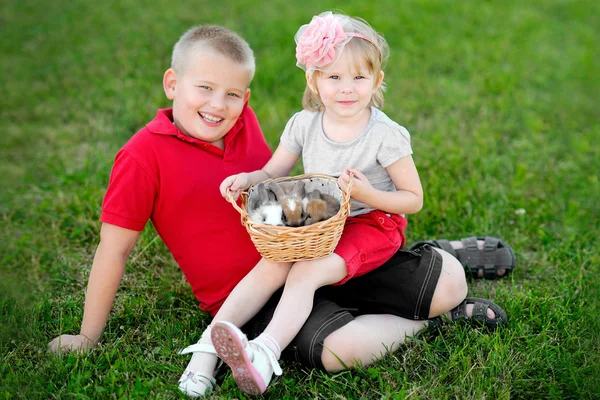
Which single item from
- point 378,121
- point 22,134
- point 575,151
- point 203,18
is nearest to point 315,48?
point 378,121

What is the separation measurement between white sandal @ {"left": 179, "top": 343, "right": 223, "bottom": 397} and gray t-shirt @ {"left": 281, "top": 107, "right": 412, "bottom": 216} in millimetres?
809

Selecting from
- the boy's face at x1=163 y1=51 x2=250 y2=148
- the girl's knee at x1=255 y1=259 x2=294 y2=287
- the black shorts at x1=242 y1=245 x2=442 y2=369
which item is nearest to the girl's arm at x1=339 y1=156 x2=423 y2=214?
the black shorts at x1=242 y1=245 x2=442 y2=369

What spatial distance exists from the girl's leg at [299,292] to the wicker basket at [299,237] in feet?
0.24

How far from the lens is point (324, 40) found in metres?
2.42

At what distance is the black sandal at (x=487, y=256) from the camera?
3129 millimetres

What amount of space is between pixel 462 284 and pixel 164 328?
1255mm

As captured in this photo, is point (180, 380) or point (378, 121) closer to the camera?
point (180, 380)

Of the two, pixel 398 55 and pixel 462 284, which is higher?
pixel 398 55

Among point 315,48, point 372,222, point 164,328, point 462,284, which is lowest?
point 164,328

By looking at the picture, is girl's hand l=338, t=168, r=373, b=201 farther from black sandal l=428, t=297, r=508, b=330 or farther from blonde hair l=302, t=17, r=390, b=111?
black sandal l=428, t=297, r=508, b=330

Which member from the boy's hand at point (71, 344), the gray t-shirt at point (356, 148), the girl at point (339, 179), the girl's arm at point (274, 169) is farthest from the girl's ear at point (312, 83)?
the boy's hand at point (71, 344)

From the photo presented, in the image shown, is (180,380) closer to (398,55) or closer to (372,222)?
(372,222)

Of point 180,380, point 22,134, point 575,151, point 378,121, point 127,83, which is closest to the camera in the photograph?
point 180,380

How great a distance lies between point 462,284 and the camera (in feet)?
8.91
